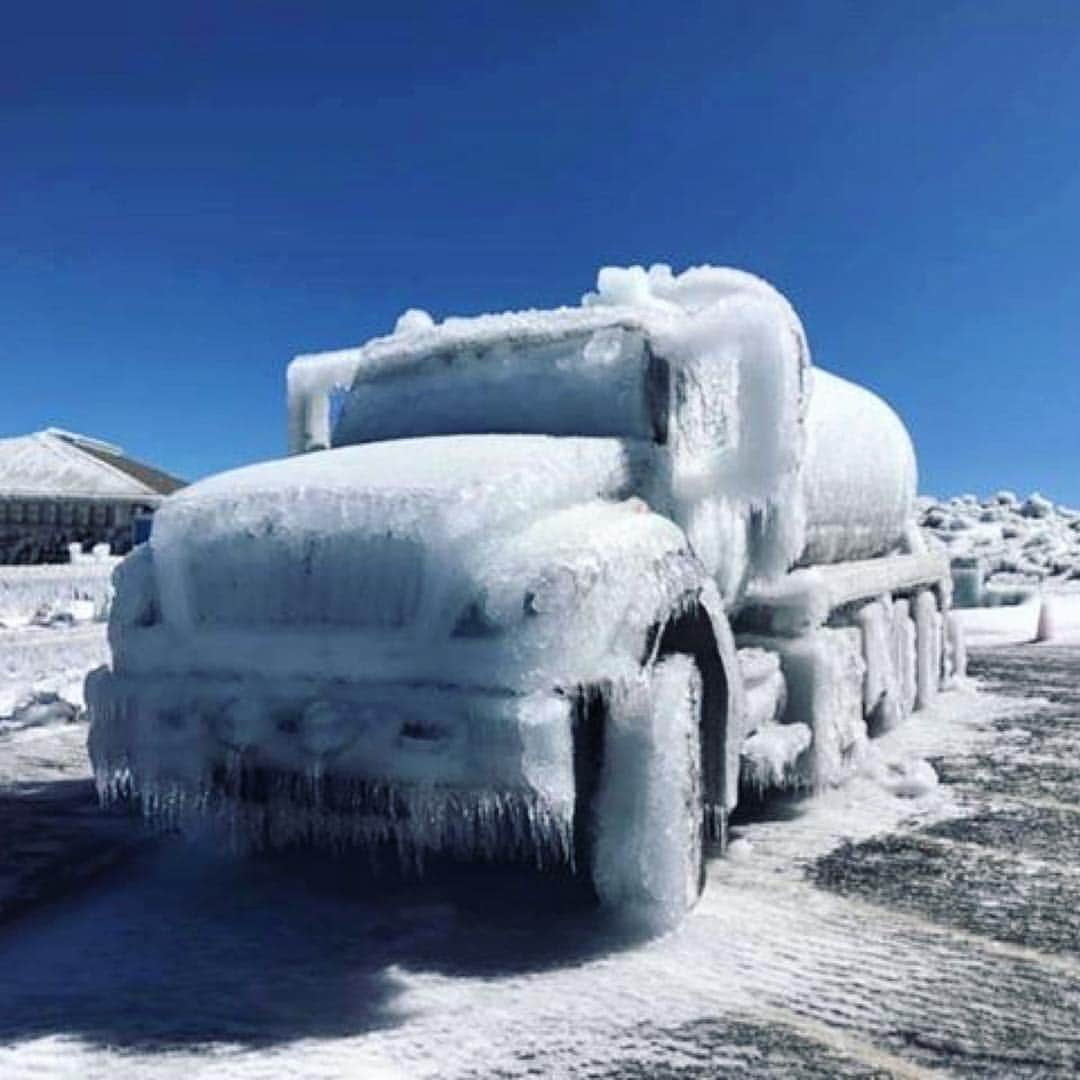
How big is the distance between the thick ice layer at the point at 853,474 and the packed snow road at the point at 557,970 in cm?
215

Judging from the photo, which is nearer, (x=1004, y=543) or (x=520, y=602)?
(x=520, y=602)

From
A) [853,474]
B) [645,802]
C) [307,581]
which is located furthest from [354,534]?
[853,474]

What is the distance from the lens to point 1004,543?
30531mm

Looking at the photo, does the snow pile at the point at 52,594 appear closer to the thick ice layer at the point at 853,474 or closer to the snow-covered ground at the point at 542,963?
the snow-covered ground at the point at 542,963

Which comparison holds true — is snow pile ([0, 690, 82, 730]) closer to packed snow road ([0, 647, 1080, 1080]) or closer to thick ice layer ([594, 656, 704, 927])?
packed snow road ([0, 647, 1080, 1080])

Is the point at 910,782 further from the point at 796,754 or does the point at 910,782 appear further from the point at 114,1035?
the point at 114,1035

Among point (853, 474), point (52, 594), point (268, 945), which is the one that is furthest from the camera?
point (52, 594)

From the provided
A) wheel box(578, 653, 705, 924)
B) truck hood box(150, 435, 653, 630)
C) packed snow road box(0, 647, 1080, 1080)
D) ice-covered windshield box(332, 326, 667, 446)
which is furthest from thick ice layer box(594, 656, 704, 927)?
ice-covered windshield box(332, 326, 667, 446)

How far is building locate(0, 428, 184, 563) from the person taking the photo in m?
28.9

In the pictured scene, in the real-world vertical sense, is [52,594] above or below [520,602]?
below

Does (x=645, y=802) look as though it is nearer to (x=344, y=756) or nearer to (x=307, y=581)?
(x=344, y=756)

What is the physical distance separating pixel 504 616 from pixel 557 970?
123 cm

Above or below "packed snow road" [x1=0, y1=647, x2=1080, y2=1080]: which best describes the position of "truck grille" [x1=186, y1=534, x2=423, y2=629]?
above

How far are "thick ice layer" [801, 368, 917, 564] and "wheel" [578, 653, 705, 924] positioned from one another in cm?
282
